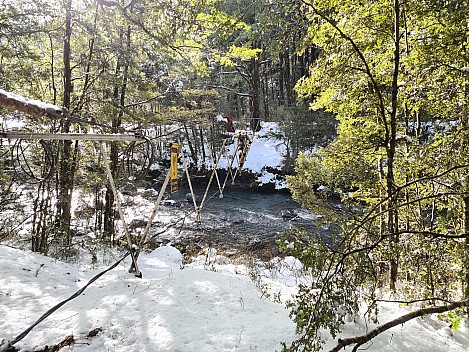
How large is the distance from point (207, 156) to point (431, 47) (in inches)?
629

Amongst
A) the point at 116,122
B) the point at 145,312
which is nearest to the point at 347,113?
the point at 145,312

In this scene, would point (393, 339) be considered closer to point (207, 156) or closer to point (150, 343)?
point (150, 343)

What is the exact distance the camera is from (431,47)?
2.80 metres

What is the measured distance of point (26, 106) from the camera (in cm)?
175

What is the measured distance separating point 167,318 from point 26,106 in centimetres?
202

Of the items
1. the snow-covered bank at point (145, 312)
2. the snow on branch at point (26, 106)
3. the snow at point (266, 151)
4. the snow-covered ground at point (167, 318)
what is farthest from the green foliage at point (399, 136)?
the snow at point (266, 151)

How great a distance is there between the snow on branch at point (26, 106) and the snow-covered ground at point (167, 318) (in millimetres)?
1729

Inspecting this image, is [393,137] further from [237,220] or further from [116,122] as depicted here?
[237,220]

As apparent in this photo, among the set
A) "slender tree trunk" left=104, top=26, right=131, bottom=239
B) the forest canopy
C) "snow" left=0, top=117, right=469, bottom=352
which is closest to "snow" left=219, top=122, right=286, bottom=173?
"slender tree trunk" left=104, top=26, right=131, bottom=239

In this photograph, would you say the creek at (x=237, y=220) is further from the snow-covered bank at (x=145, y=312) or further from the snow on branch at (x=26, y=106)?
the snow on branch at (x=26, y=106)

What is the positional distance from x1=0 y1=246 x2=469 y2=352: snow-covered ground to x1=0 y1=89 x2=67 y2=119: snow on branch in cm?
173

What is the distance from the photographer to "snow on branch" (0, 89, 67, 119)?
1641mm

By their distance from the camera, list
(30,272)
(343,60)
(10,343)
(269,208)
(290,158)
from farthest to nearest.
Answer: (290,158) → (269,208) → (30,272) → (343,60) → (10,343)

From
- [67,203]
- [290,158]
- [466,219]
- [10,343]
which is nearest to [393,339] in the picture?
[466,219]
